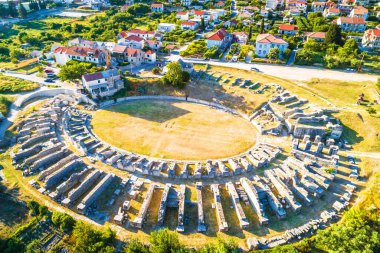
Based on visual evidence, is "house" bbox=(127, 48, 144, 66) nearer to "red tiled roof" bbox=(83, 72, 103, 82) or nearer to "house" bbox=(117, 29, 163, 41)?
"red tiled roof" bbox=(83, 72, 103, 82)

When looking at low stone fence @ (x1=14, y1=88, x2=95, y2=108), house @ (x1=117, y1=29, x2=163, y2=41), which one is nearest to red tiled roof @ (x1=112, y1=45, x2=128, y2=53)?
house @ (x1=117, y1=29, x2=163, y2=41)

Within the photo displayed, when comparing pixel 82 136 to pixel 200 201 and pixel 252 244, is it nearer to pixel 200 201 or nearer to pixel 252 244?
pixel 200 201

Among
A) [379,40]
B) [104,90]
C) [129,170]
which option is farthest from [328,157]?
[379,40]

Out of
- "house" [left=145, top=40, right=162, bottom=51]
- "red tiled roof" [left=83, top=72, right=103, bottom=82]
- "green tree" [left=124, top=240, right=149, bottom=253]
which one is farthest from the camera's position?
"house" [left=145, top=40, right=162, bottom=51]

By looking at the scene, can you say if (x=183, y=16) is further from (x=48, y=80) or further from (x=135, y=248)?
(x=135, y=248)

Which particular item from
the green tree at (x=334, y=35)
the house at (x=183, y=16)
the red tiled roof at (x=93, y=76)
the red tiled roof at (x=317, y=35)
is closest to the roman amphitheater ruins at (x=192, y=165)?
the red tiled roof at (x=93, y=76)

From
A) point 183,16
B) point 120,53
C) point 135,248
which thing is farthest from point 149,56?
point 135,248

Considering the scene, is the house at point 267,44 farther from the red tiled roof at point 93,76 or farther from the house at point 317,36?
the red tiled roof at point 93,76
